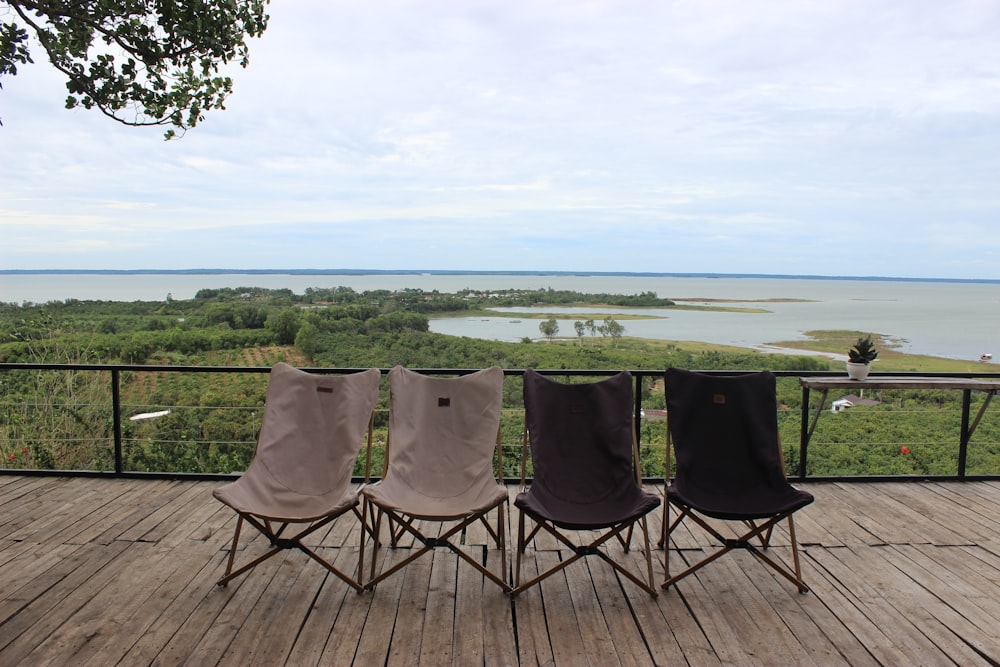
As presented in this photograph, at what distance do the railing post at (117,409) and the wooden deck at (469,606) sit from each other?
0.75 metres

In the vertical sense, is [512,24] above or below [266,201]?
above

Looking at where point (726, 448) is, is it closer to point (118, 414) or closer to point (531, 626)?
point (531, 626)

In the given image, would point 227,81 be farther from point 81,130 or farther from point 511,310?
point 511,310

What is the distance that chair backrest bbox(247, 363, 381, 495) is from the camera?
3.08 m

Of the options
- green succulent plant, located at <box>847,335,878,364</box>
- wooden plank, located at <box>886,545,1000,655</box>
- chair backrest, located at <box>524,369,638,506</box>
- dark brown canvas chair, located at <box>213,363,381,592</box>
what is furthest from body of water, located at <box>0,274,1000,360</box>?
wooden plank, located at <box>886,545,1000,655</box>

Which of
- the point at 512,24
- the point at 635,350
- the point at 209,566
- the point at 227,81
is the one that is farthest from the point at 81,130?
the point at 635,350

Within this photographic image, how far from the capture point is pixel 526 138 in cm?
1091

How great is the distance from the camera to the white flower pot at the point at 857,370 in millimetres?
4148

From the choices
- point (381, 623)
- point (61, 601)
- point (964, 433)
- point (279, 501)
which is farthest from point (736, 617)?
point (964, 433)

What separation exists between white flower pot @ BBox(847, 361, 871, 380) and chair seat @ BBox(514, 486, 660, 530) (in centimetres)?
222

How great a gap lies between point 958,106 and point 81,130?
10.3 m

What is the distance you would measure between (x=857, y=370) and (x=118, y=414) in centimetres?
530

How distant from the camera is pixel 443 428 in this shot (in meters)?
3.35

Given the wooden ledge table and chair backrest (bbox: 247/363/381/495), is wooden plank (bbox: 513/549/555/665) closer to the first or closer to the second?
chair backrest (bbox: 247/363/381/495)
